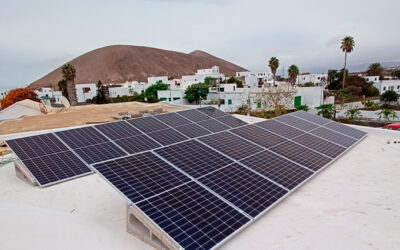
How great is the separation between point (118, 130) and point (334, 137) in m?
10.8

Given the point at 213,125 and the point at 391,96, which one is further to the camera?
the point at 391,96

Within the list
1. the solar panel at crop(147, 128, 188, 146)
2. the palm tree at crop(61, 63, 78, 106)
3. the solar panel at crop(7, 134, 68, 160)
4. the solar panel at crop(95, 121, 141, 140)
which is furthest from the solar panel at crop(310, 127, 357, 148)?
the palm tree at crop(61, 63, 78, 106)

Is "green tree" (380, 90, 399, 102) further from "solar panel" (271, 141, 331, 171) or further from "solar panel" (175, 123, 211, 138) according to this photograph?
"solar panel" (175, 123, 211, 138)

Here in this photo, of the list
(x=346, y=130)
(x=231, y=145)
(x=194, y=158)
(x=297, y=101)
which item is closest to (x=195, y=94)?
(x=297, y=101)

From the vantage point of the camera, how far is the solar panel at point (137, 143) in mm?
10344

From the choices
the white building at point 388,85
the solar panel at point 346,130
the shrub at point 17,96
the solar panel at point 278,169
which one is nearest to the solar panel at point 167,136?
the solar panel at point 278,169

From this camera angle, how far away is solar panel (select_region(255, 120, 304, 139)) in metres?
11.0

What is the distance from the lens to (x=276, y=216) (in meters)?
5.98

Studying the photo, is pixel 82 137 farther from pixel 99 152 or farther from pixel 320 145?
pixel 320 145

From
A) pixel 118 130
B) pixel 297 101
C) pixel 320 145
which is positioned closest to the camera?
pixel 320 145

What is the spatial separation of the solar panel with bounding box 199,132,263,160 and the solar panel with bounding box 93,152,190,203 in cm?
232

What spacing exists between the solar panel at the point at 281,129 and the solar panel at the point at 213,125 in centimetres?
286

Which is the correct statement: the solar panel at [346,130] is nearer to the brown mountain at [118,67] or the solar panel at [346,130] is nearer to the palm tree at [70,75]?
the palm tree at [70,75]

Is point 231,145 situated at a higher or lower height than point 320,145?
higher
